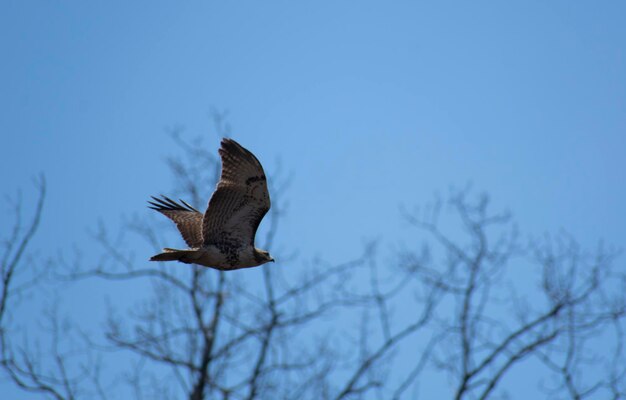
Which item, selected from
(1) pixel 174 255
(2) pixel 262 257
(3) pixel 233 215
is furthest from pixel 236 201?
(1) pixel 174 255

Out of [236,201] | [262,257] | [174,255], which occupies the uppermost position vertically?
[236,201]

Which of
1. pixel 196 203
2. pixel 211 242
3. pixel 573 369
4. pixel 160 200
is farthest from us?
pixel 196 203

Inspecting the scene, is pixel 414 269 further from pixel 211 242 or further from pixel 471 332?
pixel 211 242

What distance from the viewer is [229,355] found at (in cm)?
1516

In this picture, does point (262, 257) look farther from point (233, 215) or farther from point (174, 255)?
point (174, 255)

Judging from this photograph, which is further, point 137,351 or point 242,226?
point 137,351

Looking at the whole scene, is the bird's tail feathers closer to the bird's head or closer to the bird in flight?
the bird in flight

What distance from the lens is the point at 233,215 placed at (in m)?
9.11

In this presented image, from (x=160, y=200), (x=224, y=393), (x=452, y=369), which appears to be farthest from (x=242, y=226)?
(x=452, y=369)

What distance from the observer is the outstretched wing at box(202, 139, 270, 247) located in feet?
29.3

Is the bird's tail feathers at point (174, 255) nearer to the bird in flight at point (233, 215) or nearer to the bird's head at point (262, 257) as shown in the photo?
the bird in flight at point (233, 215)

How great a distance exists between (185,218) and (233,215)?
5.42 feet

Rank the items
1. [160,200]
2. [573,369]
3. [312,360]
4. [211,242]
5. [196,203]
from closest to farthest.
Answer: [211,242]
[160,200]
[573,369]
[312,360]
[196,203]

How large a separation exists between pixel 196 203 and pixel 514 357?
19.3 ft
